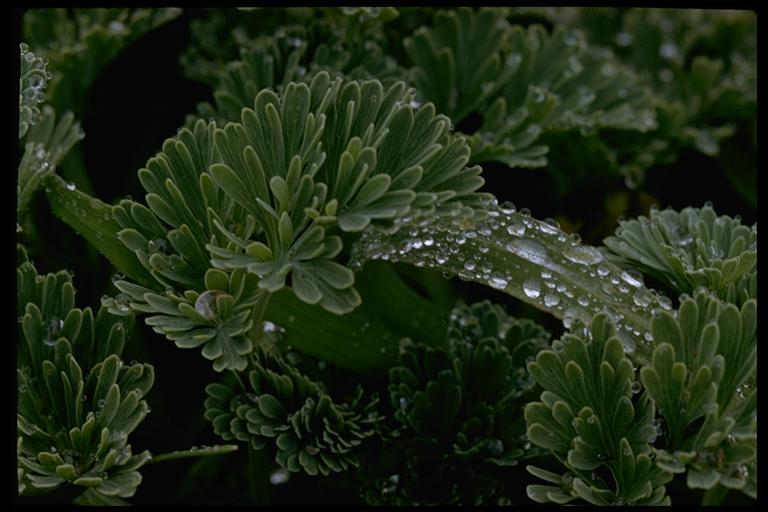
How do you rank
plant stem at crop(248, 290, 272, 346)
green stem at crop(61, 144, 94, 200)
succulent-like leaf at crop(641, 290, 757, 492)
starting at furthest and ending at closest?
green stem at crop(61, 144, 94, 200), plant stem at crop(248, 290, 272, 346), succulent-like leaf at crop(641, 290, 757, 492)

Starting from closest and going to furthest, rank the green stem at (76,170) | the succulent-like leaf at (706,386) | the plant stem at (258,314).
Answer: the succulent-like leaf at (706,386) → the plant stem at (258,314) → the green stem at (76,170)

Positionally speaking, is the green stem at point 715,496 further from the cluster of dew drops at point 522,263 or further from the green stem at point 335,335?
the green stem at point 335,335

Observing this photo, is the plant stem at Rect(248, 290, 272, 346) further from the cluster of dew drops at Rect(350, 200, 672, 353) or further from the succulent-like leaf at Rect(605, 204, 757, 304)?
the succulent-like leaf at Rect(605, 204, 757, 304)

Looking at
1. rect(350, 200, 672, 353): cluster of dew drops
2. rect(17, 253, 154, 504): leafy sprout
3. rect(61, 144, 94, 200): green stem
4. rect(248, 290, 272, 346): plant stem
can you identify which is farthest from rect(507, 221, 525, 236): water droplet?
rect(61, 144, 94, 200): green stem

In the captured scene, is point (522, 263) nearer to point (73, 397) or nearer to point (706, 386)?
point (706, 386)

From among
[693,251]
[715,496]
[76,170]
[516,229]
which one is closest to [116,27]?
[76,170]

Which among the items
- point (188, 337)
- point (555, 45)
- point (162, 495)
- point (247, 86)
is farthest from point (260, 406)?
point (555, 45)

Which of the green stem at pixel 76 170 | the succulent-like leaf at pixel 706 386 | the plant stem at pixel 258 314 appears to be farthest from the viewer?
the green stem at pixel 76 170

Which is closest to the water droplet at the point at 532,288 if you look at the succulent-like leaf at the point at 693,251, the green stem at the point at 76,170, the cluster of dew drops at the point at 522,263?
the cluster of dew drops at the point at 522,263
